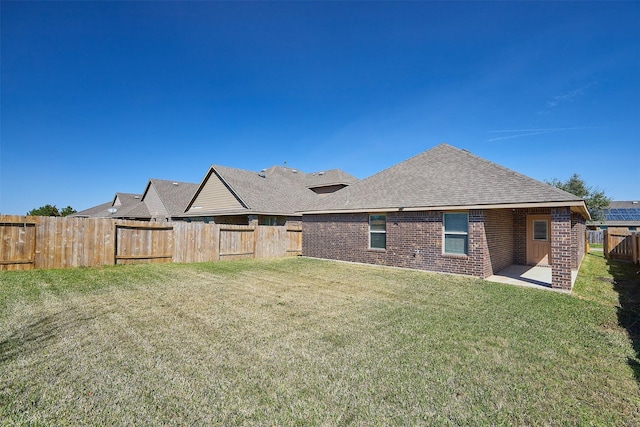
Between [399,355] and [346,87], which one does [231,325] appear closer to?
[399,355]

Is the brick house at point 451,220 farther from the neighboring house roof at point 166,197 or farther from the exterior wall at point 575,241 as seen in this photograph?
the neighboring house roof at point 166,197

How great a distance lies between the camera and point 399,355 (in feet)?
13.2

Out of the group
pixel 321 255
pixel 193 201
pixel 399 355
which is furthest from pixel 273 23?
pixel 193 201

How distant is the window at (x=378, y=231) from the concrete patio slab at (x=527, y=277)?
437 centimetres

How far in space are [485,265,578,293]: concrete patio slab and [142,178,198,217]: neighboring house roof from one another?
77.5 feet

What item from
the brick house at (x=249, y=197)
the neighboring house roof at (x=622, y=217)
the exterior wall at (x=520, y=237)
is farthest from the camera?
the neighboring house roof at (x=622, y=217)

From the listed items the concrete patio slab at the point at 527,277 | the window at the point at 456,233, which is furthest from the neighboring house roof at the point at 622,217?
the window at the point at 456,233

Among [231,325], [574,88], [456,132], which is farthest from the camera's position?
[456,132]

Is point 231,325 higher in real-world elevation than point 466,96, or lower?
lower

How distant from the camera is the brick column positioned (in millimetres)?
8414

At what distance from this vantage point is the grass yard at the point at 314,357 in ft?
9.20

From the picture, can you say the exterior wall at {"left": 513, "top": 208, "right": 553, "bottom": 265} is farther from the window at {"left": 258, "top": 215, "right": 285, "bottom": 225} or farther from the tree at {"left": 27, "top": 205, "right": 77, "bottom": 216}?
the tree at {"left": 27, "top": 205, "right": 77, "bottom": 216}

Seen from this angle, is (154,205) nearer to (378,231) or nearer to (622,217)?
(378,231)

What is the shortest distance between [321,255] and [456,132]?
11.7 m
